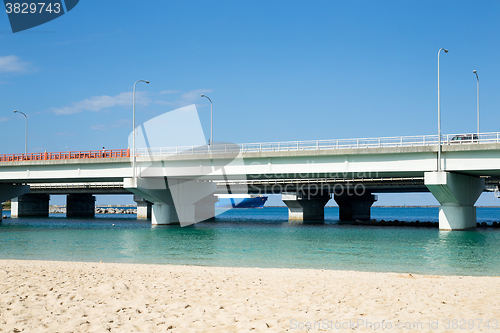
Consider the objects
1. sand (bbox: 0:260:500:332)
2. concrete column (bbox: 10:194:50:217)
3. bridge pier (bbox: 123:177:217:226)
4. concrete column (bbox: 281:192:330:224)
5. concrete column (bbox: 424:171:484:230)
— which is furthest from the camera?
concrete column (bbox: 10:194:50:217)

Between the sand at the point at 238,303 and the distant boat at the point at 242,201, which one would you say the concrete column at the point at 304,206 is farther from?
the distant boat at the point at 242,201

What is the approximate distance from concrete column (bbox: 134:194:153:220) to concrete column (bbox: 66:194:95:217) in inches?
762

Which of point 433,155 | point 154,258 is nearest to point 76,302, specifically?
point 154,258

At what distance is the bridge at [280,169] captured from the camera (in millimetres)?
40531

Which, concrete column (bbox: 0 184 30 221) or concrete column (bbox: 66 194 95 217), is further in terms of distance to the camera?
concrete column (bbox: 66 194 95 217)

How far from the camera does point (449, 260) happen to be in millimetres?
24766

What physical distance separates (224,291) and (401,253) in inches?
723

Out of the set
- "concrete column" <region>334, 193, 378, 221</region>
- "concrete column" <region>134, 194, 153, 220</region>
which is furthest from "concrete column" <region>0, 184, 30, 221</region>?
"concrete column" <region>334, 193, 378, 221</region>

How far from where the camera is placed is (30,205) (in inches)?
3905

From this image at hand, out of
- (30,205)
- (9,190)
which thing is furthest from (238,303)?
(30,205)

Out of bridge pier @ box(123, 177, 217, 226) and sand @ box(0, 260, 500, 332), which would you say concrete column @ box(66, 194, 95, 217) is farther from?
sand @ box(0, 260, 500, 332)

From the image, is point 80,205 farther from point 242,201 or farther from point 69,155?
point 242,201

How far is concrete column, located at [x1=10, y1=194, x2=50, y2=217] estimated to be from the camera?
95688 mm

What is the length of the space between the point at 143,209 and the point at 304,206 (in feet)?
122
